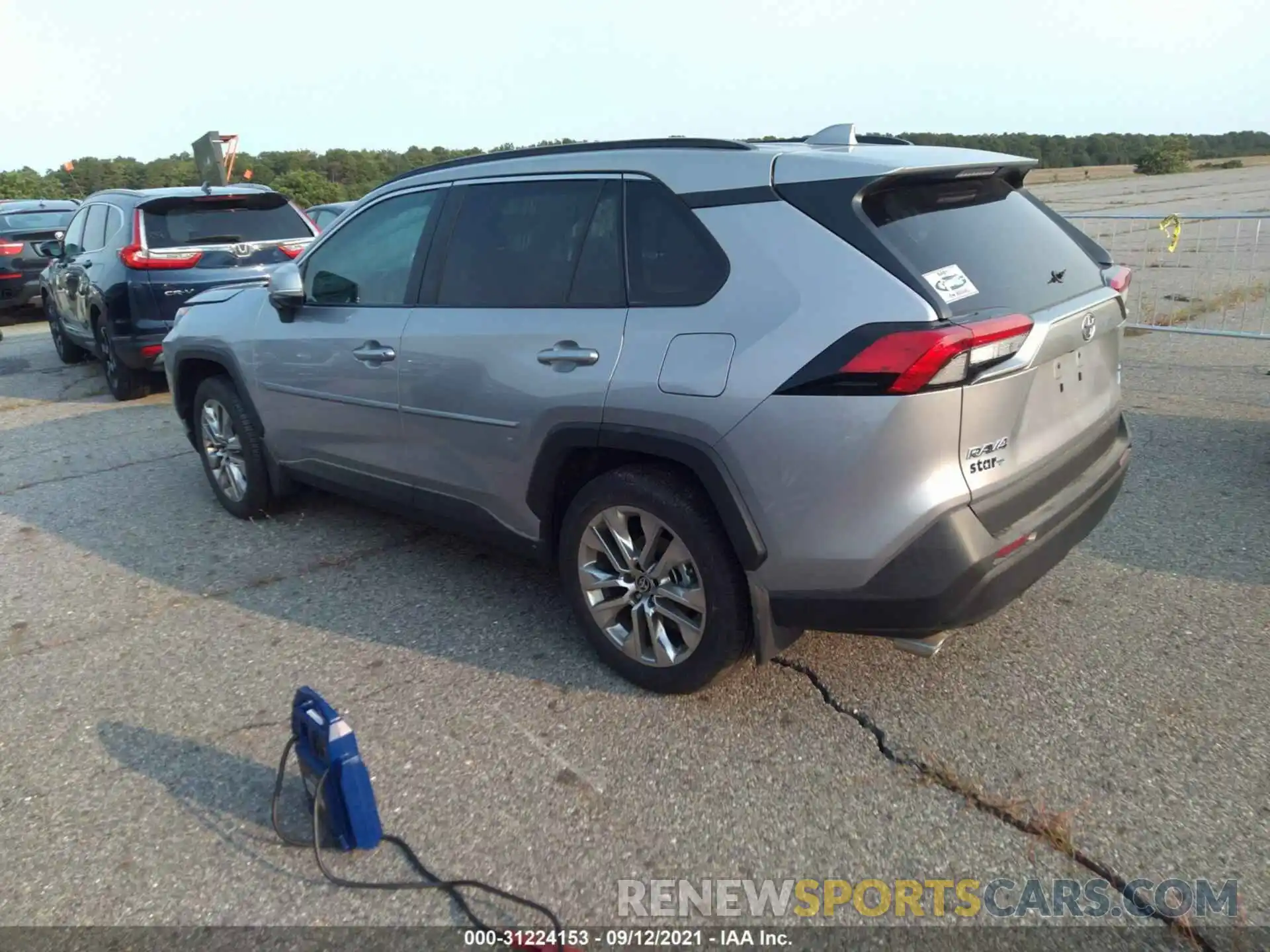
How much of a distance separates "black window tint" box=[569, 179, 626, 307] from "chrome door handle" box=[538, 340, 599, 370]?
156 mm

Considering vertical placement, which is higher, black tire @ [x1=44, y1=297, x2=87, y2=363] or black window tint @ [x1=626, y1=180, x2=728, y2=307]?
black window tint @ [x1=626, y1=180, x2=728, y2=307]

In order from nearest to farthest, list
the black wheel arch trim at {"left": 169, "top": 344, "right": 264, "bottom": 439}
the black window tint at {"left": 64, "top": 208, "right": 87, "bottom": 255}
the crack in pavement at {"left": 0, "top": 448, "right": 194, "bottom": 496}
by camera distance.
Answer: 1. the black wheel arch trim at {"left": 169, "top": 344, "right": 264, "bottom": 439}
2. the crack in pavement at {"left": 0, "top": 448, "right": 194, "bottom": 496}
3. the black window tint at {"left": 64, "top": 208, "right": 87, "bottom": 255}

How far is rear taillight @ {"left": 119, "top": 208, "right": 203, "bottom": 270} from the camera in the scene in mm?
8117

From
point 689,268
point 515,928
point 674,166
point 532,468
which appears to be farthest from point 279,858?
point 674,166

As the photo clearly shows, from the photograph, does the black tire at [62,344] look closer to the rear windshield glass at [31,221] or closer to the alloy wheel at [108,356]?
the alloy wheel at [108,356]

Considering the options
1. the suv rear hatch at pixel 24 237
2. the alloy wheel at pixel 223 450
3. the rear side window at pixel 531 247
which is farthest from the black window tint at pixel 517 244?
the suv rear hatch at pixel 24 237

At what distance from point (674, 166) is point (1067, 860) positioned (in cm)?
234

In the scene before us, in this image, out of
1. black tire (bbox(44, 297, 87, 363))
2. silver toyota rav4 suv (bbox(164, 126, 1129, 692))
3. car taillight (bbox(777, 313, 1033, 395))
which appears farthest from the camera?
black tire (bbox(44, 297, 87, 363))

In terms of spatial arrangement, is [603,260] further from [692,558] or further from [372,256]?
[372,256]

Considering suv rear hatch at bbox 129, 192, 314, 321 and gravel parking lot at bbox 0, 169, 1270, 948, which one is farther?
suv rear hatch at bbox 129, 192, 314, 321

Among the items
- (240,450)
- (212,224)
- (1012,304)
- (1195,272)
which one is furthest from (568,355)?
(1195,272)

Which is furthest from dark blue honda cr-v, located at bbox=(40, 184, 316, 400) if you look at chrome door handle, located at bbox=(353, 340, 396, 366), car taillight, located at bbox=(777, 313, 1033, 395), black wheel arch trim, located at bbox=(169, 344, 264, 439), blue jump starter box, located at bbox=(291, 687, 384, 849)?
car taillight, located at bbox=(777, 313, 1033, 395)

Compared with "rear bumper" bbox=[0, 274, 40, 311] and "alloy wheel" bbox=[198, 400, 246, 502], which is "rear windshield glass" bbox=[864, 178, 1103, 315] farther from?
"rear bumper" bbox=[0, 274, 40, 311]

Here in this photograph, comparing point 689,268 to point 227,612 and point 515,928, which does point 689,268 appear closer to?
point 515,928
